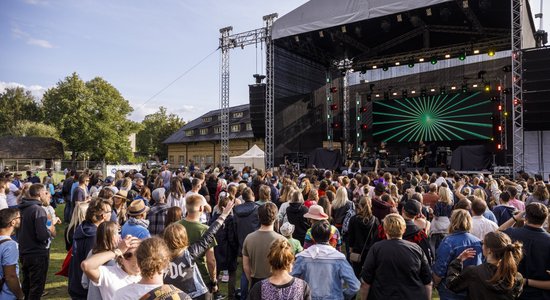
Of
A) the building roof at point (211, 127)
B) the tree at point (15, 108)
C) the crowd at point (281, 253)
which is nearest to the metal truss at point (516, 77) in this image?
the crowd at point (281, 253)

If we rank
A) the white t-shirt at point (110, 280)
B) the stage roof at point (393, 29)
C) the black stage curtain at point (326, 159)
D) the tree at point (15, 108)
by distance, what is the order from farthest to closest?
the tree at point (15, 108)
the black stage curtain at point (326, 159)
the stage roof at point (393, 29)
the white t-shirt at point (110, 280)

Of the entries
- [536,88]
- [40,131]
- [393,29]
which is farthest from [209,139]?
[536,88]

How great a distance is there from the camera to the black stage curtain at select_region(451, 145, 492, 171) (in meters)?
16.8

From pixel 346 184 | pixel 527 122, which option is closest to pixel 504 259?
pixel 346 184

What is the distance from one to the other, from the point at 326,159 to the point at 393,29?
7.45 m

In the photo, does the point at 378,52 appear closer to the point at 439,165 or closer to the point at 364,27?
the point at 364,27

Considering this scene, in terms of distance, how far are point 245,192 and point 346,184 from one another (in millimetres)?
3826

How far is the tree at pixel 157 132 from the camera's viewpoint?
2091 inches

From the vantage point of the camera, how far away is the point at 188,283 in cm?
313

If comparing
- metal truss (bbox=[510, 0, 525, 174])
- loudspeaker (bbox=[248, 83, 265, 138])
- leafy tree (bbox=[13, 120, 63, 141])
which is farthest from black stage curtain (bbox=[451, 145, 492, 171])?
leafy tree (bbox=[13, 120, 63, 141])

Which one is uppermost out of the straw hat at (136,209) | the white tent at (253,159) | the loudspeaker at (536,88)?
the loudspeaker at (536,88)

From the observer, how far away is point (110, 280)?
100 inches

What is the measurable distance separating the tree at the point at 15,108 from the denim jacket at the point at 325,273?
66822 mm

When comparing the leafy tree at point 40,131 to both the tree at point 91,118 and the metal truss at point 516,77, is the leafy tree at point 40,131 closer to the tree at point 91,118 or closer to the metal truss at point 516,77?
the tree at point 91,118
